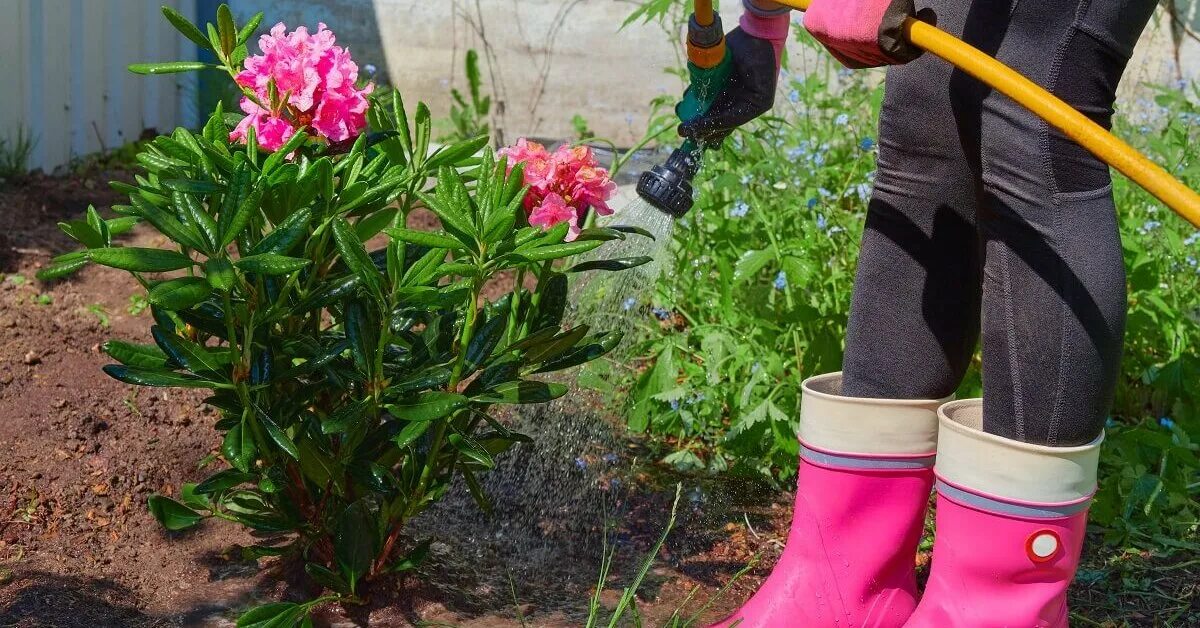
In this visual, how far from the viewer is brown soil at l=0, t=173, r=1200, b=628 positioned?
5.90ft

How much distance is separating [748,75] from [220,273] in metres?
0.93

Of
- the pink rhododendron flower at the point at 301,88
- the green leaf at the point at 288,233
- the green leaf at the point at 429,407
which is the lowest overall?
the green leaf at the point at 429,407

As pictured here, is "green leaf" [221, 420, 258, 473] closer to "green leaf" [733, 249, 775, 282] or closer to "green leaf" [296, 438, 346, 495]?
"green leaf" [296, 438, 346, 495]

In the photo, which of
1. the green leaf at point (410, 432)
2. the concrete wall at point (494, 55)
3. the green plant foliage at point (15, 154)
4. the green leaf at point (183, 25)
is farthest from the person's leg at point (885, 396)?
the green plant foliage at point (15, 154)

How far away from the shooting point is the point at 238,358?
1.50 metres

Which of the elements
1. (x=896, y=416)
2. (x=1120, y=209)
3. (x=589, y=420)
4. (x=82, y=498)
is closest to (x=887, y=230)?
(x=896, y=416)

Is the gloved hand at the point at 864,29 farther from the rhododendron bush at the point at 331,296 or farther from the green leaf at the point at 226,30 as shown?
the green leaf at the point at 226,30

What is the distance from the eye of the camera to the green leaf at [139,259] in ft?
4.36

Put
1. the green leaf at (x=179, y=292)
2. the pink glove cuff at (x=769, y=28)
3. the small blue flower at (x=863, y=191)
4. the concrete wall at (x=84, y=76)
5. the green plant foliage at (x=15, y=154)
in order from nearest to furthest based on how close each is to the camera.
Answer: the green leaf at (x=179, y=292)
the pink glove cuff at (x=769, y=28)
the small blue flower at (x=863, y=191)
the green plant foliage at (x=15, y=154)
the concrete wall at (x=84, y=76)

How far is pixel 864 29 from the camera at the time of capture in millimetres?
1353

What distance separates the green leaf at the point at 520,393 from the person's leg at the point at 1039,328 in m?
0.50

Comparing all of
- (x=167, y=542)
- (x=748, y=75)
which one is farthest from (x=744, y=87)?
(x=167, y=542)

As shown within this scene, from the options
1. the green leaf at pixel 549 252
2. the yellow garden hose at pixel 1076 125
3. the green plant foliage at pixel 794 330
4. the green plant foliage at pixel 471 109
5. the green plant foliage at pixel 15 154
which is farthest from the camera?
the green plant foliage at pixel 471 109

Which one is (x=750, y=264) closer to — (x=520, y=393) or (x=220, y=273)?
(x=520, y=393)
